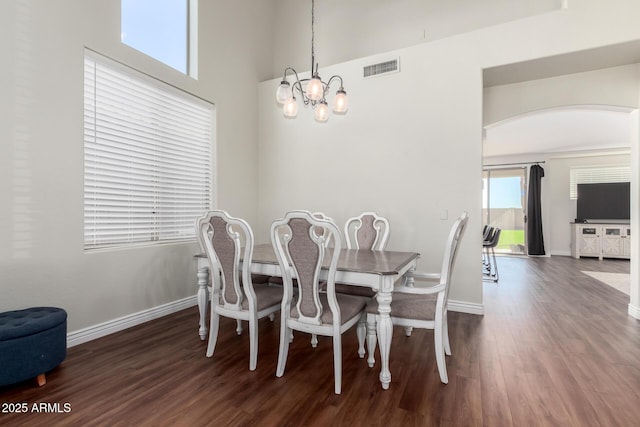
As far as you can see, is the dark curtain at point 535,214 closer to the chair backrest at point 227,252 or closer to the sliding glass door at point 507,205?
the sliding glass door at point 507,205

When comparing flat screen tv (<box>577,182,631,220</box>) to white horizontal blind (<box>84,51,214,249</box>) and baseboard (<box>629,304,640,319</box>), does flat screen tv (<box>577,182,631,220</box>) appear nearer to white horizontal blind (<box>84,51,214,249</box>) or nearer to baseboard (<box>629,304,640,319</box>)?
baseboard (<box>629,304,640,319</box>)

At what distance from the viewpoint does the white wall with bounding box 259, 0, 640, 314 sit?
3084 mm

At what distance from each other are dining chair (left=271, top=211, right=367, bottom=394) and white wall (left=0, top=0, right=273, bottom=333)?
180 cm

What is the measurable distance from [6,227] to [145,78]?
5.77ft

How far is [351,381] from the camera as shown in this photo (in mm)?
2002

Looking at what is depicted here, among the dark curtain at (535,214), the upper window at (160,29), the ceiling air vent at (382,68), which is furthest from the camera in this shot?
the dark curtain at (535,214)

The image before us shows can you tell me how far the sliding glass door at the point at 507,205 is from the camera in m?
8.38

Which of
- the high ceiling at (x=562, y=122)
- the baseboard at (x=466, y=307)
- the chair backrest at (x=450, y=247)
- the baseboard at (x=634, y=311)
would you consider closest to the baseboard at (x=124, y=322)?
the chair backrest at (x=450, y=247)

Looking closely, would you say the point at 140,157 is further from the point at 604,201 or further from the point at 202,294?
the point at 604,201

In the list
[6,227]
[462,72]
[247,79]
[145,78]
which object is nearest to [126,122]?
[145,78]

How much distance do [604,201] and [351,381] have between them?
341 inches

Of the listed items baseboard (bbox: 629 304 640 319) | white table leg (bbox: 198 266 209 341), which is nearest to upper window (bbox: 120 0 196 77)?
white table leg (bbox: 198 266 209 341)

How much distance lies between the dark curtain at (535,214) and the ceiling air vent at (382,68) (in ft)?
20.4

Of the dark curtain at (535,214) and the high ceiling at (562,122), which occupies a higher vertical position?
the high ceiling at (562,122)
